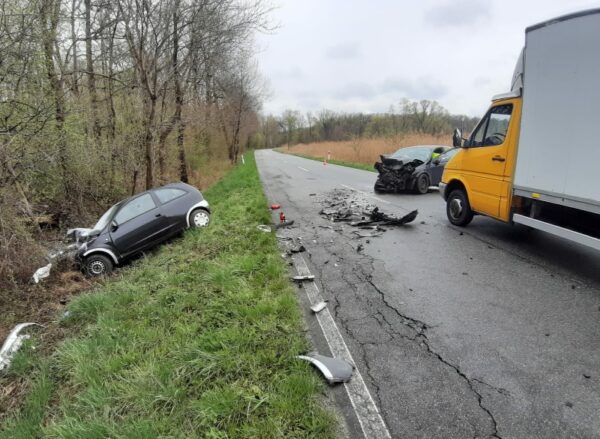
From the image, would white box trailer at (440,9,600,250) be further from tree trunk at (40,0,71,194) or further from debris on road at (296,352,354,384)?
tree trunk at (40,0,71,194)

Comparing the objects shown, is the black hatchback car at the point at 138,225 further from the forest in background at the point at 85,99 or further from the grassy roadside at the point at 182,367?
the grassy roadside at the point at 182,367

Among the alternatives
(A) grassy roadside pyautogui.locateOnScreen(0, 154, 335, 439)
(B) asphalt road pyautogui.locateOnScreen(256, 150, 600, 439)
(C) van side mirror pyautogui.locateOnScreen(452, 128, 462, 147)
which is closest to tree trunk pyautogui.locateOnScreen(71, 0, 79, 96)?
(A) grassy roadside pyautogui.locateOnScreen(0, 154, 335, 439)

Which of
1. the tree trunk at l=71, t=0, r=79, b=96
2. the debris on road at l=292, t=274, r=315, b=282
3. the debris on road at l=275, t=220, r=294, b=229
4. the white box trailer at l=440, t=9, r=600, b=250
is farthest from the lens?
the tree trunk at l=71, t=0, r=79, b=96

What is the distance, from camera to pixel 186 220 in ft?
27.0

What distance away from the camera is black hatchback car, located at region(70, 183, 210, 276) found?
280 inches

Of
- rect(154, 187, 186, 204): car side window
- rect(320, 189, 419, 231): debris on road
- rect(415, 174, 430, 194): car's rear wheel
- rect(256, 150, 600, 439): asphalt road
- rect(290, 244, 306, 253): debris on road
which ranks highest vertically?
rect(154, 187, 186, 204): car side window

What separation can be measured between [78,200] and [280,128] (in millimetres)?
101774

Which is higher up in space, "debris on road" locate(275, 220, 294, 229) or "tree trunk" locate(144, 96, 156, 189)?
"tree trunk" locate(144, 96, 156, 189)

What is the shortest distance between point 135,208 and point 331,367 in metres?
6.48

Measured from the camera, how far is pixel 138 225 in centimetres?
756

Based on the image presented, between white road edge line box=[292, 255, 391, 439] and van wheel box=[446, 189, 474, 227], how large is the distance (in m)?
4.38

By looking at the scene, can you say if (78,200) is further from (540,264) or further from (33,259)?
(540,264)

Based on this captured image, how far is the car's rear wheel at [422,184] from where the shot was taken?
445 inches

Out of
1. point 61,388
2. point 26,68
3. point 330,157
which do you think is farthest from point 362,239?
point 330,157
